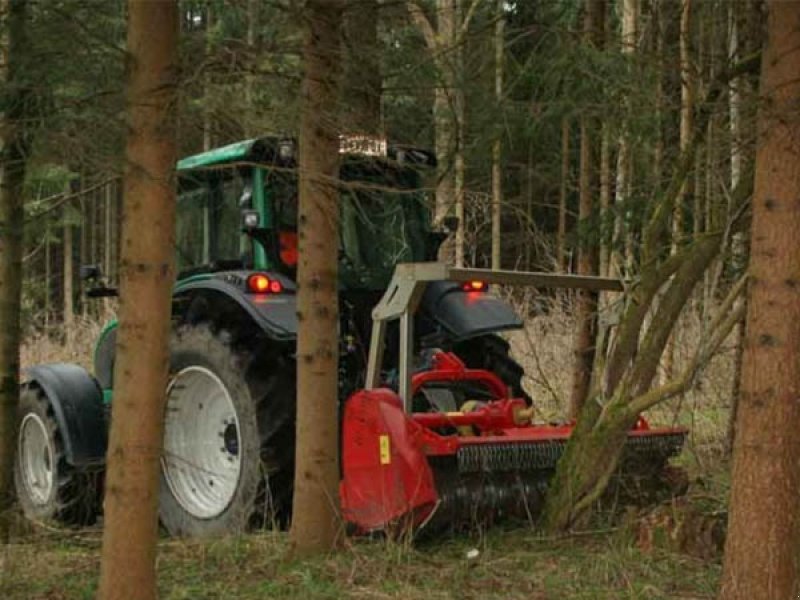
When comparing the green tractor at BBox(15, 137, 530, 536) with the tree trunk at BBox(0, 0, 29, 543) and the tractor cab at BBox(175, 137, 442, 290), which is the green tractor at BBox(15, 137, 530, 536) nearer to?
the tractor cab at BBox(175, 137, 442, 290)

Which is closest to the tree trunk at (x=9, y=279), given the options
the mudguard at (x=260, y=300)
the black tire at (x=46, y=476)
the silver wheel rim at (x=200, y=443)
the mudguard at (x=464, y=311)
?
the black tire at (x=46, y=476)

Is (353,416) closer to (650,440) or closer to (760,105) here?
(650,440)

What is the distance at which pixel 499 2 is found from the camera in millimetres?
6438

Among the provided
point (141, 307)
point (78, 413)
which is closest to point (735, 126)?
point (141, 307)

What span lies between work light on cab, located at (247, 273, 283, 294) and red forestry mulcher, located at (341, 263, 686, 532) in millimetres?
750

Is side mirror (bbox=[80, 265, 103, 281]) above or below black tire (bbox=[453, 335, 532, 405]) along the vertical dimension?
above

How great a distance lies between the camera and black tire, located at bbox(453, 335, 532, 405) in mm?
7758

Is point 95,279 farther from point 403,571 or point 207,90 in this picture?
point 403,571

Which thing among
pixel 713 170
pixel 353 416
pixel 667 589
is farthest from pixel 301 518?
pixel 713 170

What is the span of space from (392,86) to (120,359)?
234cm

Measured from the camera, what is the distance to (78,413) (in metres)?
7.95

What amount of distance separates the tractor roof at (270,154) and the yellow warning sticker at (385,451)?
59.2 inches

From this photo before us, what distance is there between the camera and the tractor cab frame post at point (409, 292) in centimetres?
616

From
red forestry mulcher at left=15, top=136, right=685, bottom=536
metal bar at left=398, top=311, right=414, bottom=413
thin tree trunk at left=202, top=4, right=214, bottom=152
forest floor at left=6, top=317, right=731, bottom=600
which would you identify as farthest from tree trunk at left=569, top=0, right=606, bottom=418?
thin tree trunk at left=202, top=4, right=214, bottom=152
